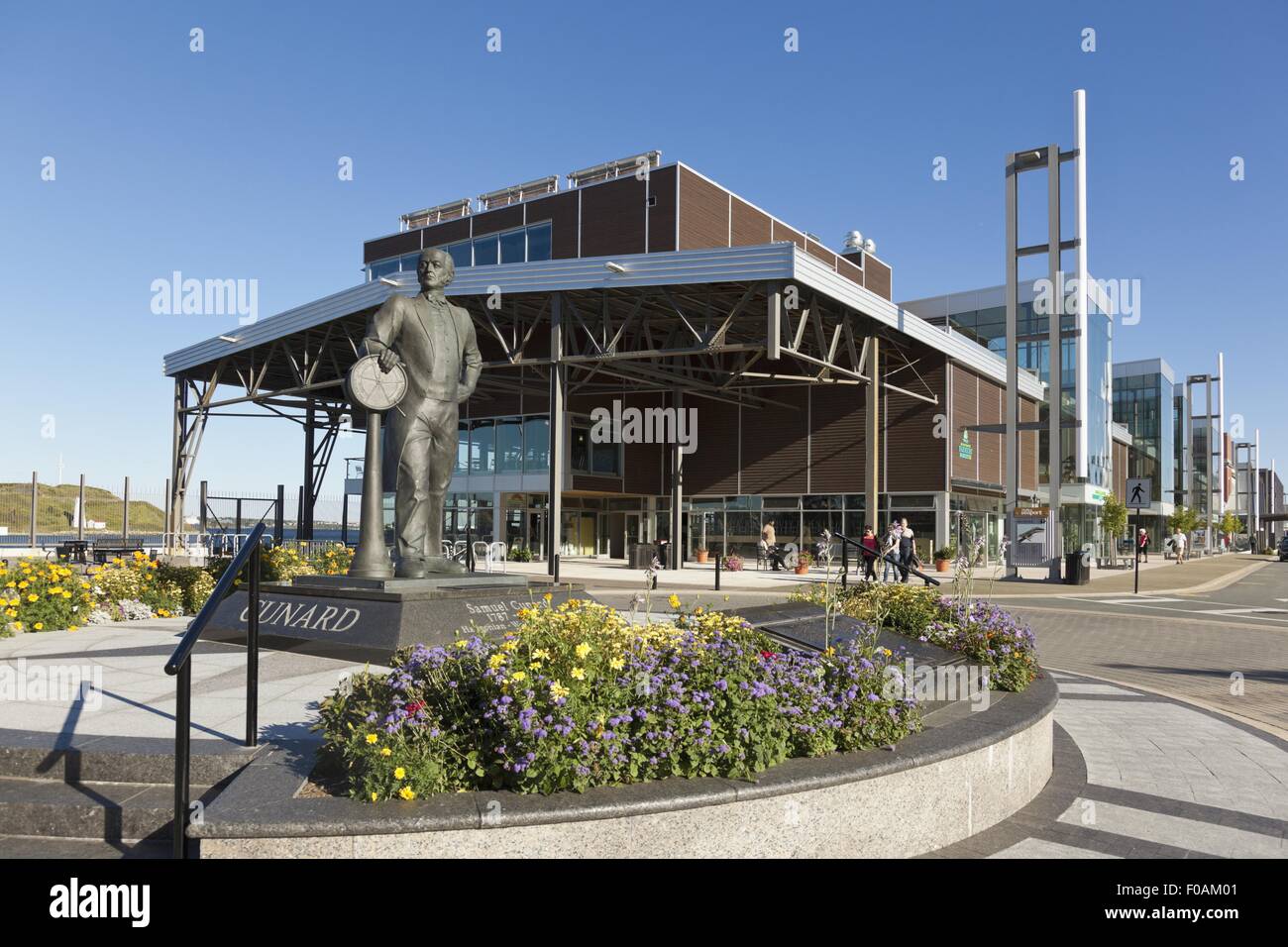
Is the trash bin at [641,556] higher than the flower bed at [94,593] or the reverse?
the reverse

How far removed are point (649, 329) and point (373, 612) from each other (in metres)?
24.8

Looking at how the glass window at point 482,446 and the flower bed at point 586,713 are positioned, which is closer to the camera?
the flower bed at point 586,713

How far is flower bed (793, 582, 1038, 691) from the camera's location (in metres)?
6.46

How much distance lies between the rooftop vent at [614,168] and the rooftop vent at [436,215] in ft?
24.0

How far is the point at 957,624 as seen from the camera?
7008 mm

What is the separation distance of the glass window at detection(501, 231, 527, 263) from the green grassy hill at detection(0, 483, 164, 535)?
18.4 metres

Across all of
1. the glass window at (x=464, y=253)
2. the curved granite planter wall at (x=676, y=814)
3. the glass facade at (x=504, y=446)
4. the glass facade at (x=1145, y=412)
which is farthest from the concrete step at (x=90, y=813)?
the glass facade at (x=1145, y=412)

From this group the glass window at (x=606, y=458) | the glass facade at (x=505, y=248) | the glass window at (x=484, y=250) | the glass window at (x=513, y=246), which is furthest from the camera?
the glass window at (x=484, y=250)

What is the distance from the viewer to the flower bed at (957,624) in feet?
21.2

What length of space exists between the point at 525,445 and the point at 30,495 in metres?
17.9

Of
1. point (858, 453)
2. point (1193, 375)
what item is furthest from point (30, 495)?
point (1193, 375)

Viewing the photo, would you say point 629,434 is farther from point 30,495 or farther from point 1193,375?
point 1193,375

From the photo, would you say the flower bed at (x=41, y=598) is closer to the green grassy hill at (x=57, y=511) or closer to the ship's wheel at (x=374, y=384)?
the ship's wheel at (x=374, y=384)
